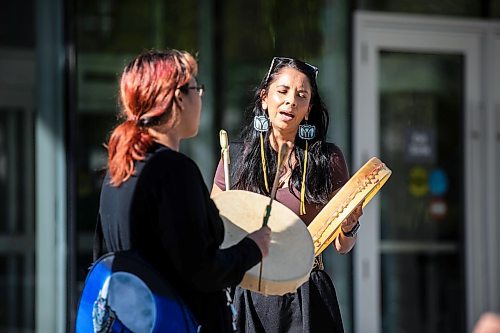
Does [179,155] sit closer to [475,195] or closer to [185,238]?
[185,238]

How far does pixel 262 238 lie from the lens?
2.78 meters

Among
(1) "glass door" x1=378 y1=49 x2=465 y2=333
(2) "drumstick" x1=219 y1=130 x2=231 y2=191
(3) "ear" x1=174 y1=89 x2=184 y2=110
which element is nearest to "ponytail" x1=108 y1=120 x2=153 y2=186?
(3) "ear" x1=174 y1=89 x2=184 y2=110

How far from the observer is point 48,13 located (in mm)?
6520

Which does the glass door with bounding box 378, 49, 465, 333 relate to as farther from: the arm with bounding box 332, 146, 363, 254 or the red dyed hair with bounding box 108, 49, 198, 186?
the red dyed hair with bounding box 108, 49, 198, 186

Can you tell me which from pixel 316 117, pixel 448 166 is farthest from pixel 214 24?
pixel 316 117

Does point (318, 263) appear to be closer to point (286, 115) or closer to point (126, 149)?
point (286, 115)

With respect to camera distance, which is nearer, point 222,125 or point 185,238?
point 185,238

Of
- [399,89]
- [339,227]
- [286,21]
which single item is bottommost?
[339,227]

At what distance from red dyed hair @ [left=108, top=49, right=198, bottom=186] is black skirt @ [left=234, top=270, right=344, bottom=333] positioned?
0.89 m

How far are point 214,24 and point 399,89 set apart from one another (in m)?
1.38

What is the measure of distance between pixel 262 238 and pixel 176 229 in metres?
0.32

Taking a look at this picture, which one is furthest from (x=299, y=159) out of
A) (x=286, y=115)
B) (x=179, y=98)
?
(x=179, y=98)

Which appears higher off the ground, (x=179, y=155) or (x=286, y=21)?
(x=286, y=21)

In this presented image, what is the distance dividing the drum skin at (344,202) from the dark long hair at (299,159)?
0.11 metres
